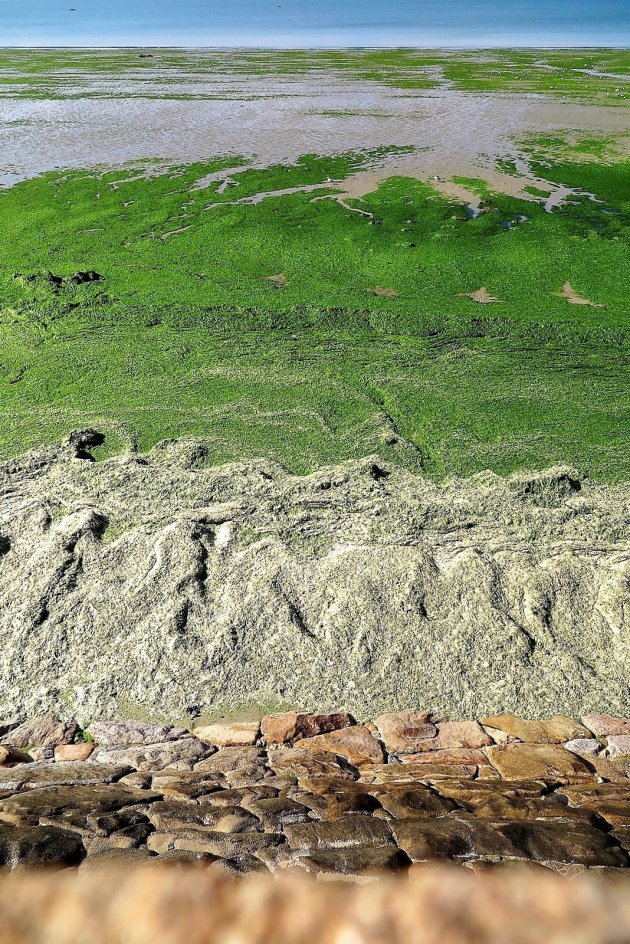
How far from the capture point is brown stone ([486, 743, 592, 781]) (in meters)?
2.15

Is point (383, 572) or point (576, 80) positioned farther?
point (576, 80)

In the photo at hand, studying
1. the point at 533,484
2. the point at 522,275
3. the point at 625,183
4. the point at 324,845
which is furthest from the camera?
the point at 625,183

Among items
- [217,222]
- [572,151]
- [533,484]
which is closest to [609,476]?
[533,484]

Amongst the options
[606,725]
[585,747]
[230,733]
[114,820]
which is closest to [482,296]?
[606,725]

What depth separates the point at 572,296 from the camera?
590cm

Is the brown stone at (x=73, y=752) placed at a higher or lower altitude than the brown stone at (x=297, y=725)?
higher

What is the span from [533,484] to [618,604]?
36.6 inches

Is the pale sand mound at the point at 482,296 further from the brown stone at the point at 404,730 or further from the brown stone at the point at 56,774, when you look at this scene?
the brown stone at the point at 56,774

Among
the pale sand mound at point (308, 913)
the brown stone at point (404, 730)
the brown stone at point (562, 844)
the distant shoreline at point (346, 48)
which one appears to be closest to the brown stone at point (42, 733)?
the brown stone at point (404, 730)

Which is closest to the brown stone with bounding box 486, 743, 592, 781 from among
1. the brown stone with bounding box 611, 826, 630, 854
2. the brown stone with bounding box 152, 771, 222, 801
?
the brown stone with bounding box 611, 826, 630, 854

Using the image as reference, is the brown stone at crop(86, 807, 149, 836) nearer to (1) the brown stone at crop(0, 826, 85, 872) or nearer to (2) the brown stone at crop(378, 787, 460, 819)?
(1) the brown stone at crop(0, 826, 85, 872)

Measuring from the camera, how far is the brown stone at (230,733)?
7.84 ft

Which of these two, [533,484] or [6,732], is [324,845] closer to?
[6,732]

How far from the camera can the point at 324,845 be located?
1.11 metres
